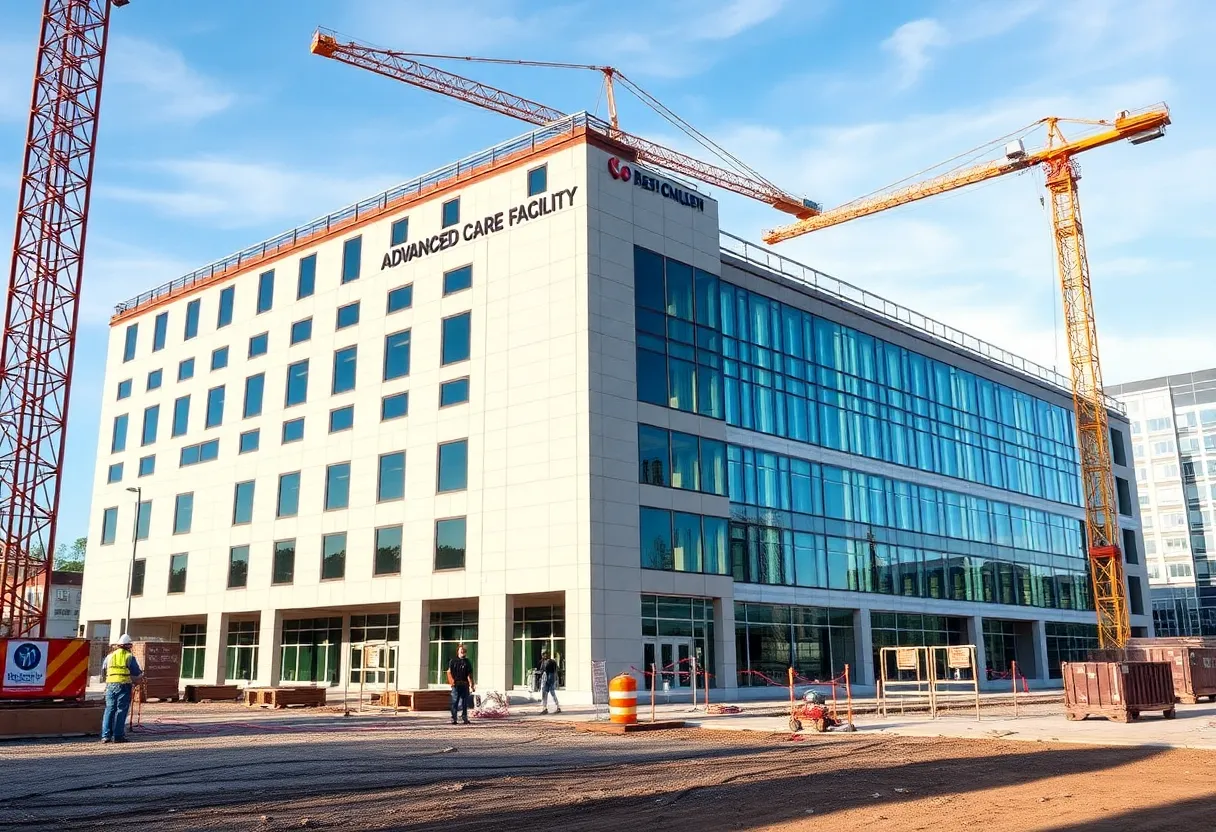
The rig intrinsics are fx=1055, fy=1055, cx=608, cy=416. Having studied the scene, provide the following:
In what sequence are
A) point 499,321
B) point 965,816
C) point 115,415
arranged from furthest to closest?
point 115,415, point 499,321, point 965,816

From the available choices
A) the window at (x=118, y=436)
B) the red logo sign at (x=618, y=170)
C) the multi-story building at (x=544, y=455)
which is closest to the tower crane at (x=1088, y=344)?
the multi-story building at (x=544, y=455)

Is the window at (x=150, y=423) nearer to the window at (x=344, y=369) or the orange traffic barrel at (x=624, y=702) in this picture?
the window at (x=344, y=369)

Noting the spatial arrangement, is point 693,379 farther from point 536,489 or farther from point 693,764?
point 693,764

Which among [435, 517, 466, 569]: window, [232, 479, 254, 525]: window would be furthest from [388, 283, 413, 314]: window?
[232, 479, 254, 525]: window

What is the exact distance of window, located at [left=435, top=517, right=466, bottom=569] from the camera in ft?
149

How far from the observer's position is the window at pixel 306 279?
2212 inches

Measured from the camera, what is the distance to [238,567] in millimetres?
56281

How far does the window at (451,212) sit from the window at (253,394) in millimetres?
15267

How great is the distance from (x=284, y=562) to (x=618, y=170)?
26.0 metres

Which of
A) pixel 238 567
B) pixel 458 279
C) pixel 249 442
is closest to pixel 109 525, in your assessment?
pixel 238 567

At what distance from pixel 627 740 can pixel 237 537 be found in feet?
127

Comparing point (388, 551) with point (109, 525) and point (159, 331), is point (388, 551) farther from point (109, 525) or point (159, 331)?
point (159, 331)

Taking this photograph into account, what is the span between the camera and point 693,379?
4716 centimetres

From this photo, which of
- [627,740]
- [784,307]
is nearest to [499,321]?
[784,307]
